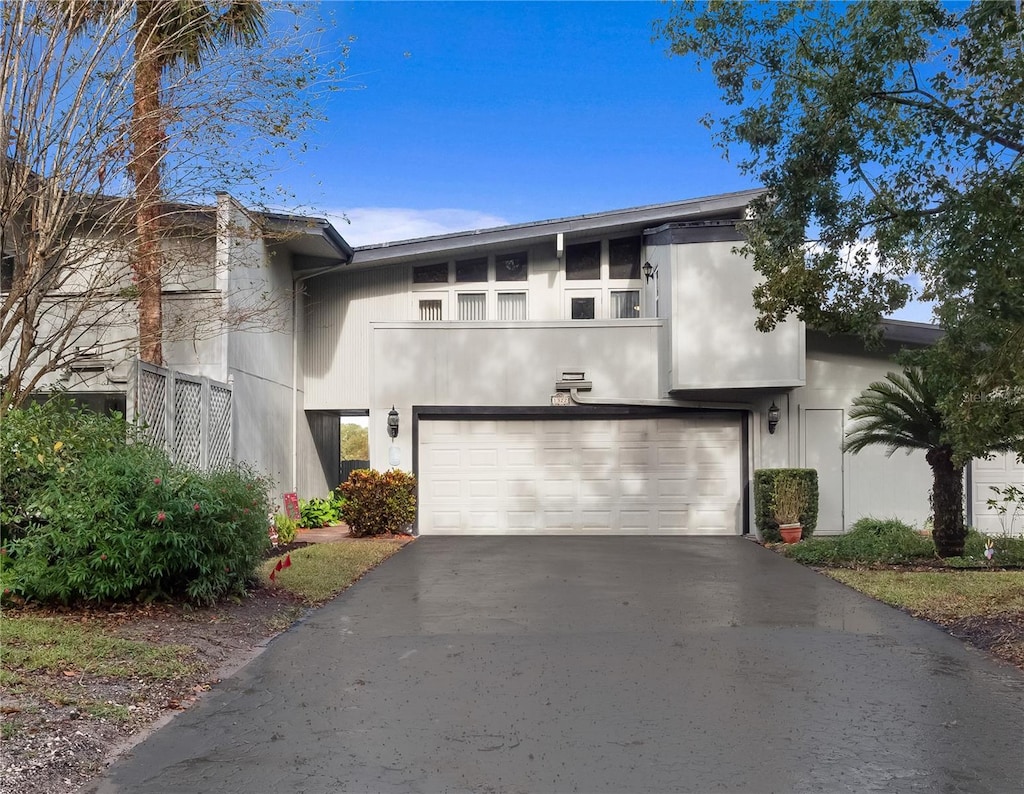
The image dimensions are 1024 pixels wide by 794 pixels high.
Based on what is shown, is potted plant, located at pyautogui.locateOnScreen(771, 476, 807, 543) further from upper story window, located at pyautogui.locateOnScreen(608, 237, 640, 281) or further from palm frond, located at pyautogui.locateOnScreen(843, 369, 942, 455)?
upper story window, located at pyautogui.locateOnScreen(608, 237, 640, 281)

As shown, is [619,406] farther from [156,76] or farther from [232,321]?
[156,76]

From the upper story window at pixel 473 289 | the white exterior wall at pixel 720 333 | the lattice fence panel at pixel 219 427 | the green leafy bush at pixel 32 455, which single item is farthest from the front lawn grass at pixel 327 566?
the white exterior wall at pixel 720 333

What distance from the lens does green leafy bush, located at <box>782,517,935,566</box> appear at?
1436 cm

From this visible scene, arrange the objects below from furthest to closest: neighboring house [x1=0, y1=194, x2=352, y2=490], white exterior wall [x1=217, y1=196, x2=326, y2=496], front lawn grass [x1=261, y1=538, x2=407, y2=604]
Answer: white exterior wall [x1=217, y1=196, x2=326, y2=496]
neighboring house [x1=0, y1=194, x2=352, y2=490]
front lawn grass [x1=261, y1=538, x2=407, y2=604]

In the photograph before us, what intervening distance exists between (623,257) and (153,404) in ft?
38.6

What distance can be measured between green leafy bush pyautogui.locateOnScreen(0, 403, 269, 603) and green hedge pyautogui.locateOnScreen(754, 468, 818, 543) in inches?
412

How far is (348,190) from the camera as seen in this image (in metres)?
12.8

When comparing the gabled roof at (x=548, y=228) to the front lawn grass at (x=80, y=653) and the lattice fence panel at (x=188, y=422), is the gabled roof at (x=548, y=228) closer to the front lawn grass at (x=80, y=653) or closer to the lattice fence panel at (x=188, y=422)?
the lattice fence panel at (x=188, y=422)

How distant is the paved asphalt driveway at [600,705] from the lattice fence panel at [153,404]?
281 cm

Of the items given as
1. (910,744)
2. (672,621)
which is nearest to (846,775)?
(910,744)

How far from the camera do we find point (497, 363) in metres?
18.7

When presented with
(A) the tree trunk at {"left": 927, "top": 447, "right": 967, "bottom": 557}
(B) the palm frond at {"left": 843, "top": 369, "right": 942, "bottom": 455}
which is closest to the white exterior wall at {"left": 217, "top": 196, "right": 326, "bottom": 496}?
(B) the palm frond at {"left": 843, "top": 369, "right": 942, "bottom": 455}

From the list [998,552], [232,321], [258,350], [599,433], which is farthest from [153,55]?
[998,552]

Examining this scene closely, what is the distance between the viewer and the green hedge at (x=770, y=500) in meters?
17.2
